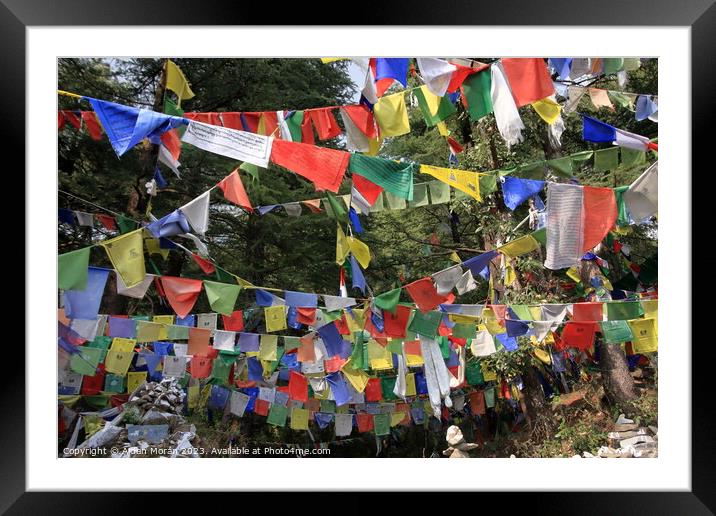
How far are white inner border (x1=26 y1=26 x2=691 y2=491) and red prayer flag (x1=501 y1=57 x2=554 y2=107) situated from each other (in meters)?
0.38

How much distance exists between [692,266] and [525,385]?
675 centimetres

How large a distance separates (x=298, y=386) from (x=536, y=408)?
4.39m

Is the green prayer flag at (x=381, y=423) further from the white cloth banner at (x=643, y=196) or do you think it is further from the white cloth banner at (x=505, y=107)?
the white cloth banner at (x=505, y=107)

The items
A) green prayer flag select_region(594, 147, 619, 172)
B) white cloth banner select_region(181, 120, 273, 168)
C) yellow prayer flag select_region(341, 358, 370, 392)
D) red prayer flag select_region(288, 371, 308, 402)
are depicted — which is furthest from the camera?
red prayer flag select_region(288, 371, 308, 402)

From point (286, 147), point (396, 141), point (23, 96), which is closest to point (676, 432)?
point (286, 147)

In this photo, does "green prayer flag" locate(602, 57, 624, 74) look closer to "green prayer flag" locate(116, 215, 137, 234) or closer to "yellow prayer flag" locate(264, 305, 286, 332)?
"yellow prayer flag" locate(264, 305, 286, 332)

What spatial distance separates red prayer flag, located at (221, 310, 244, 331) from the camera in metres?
6.02

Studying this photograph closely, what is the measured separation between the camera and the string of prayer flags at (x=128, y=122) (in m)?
3.59

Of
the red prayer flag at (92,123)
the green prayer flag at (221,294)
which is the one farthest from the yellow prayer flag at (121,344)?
the red prayer flag at (92,123)

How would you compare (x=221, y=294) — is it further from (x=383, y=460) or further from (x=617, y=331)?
(x=617, y=331)

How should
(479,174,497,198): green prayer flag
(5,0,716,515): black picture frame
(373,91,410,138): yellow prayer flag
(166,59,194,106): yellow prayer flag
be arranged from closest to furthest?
(5,0,716,515): black picture frame < (373,91,410,138): yellow prayer flag < (479,174,497,198): green prayer flag < (166,59,194,106): yellow prayer flag

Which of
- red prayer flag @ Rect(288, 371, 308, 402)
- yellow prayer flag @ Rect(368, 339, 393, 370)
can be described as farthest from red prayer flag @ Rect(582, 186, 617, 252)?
red prayer flag @ Rect(288, 371, 308, 402)
